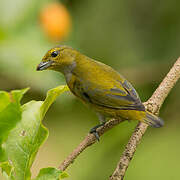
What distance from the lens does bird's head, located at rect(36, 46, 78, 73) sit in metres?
3.04

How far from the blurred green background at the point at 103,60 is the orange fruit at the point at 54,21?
0.07ft

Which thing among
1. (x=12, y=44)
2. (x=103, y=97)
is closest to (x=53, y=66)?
(x=103, y=97)

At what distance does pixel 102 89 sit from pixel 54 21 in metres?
1.93

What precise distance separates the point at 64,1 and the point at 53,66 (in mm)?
2723

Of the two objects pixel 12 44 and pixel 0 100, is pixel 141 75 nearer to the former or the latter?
pixel 12 44

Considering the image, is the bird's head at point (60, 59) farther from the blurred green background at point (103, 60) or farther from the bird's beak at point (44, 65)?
the blurred green background at point (103, 60)

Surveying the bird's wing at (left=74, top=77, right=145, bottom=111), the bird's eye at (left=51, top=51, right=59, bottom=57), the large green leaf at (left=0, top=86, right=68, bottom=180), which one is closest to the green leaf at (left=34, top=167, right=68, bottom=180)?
the large green leaf at (left=0, top=86, right=68, bottom=180)

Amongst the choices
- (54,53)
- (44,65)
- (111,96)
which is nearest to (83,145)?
(111,96)

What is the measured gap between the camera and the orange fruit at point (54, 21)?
460 centimetres

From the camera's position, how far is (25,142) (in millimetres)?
1715

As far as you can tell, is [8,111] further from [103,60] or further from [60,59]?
[103,60]

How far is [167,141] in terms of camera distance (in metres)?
4.30

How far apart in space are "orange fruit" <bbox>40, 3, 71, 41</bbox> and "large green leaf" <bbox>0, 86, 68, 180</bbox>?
2.86 meters

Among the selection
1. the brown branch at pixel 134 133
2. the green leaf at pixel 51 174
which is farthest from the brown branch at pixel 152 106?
the green leaf at pixel 51 174
